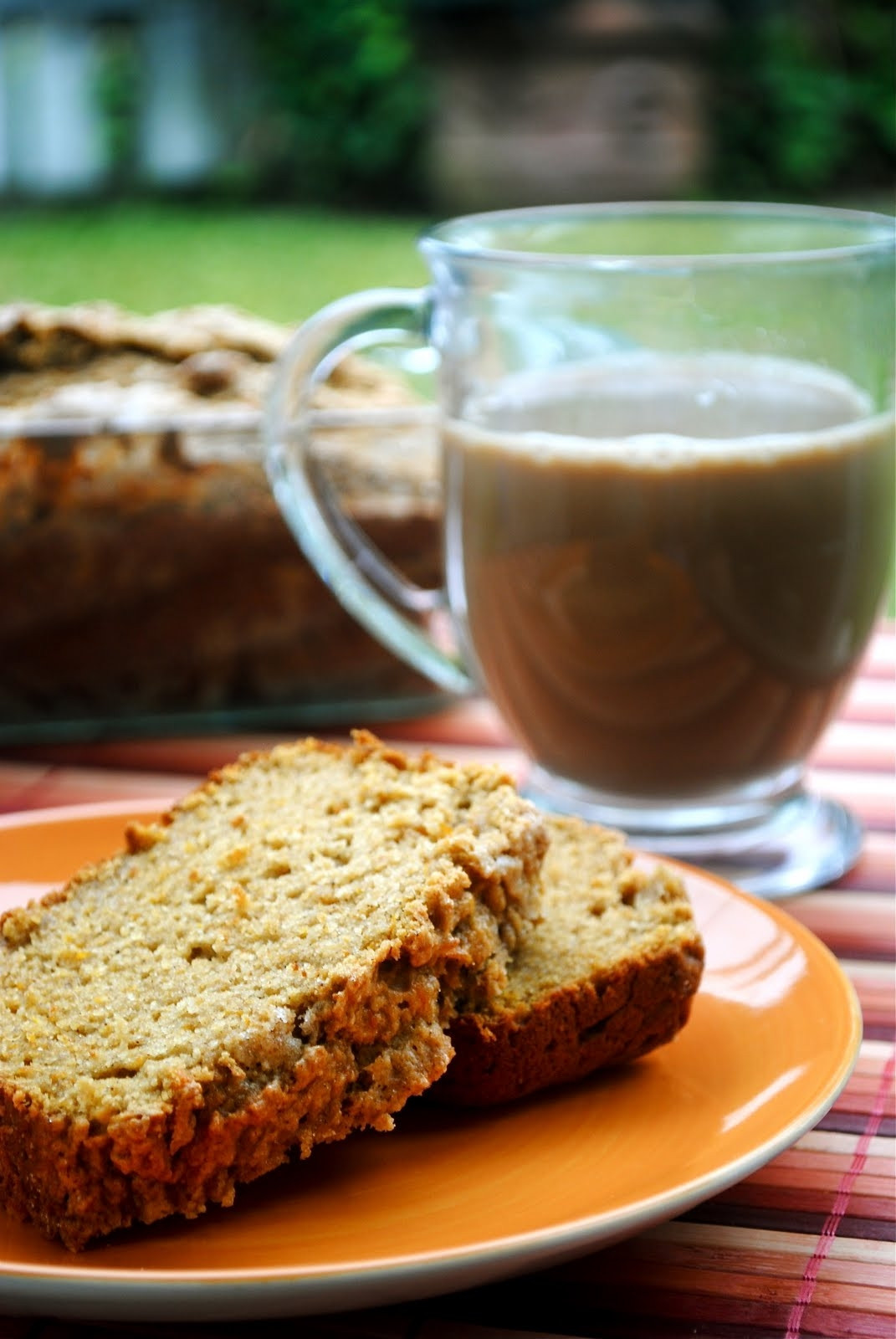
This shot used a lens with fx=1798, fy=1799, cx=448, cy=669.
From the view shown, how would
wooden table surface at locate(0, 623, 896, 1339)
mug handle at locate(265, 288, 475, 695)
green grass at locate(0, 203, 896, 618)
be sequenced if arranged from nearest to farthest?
wooden table surface at locate(0, 623, 896, 1339), mug handle at locate(265, 288, 475, 695), green grass at locate(0, 203, 896, 618)

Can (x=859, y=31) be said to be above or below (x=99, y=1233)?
above

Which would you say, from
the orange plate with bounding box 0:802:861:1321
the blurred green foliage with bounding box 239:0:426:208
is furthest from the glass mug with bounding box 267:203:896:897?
the blurred green foliage with bounding box 239:0:426:208

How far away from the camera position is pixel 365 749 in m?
1.25

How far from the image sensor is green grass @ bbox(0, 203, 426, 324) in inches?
221

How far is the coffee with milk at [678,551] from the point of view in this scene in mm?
1419

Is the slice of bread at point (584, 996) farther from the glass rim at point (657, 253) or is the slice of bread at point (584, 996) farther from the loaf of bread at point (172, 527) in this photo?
the loaf of bread at point (172, 527)

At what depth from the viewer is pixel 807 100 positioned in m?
6.78

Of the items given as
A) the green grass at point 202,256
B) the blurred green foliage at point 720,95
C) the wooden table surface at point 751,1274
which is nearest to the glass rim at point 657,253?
the wooden table surface at point 751,1274

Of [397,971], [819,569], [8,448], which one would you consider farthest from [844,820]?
[8,448]

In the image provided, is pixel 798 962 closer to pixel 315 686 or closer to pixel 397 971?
pixel 397 971

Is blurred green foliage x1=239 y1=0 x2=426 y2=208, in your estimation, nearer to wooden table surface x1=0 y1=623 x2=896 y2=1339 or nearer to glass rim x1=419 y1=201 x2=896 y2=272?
glass rim x1=419 y1=201 x2=896 y2=272

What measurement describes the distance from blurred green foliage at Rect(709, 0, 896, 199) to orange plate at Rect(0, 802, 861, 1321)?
243 inches

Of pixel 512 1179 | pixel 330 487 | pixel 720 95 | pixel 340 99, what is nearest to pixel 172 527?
pixel 330 487

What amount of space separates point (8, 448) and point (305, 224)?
522cm
